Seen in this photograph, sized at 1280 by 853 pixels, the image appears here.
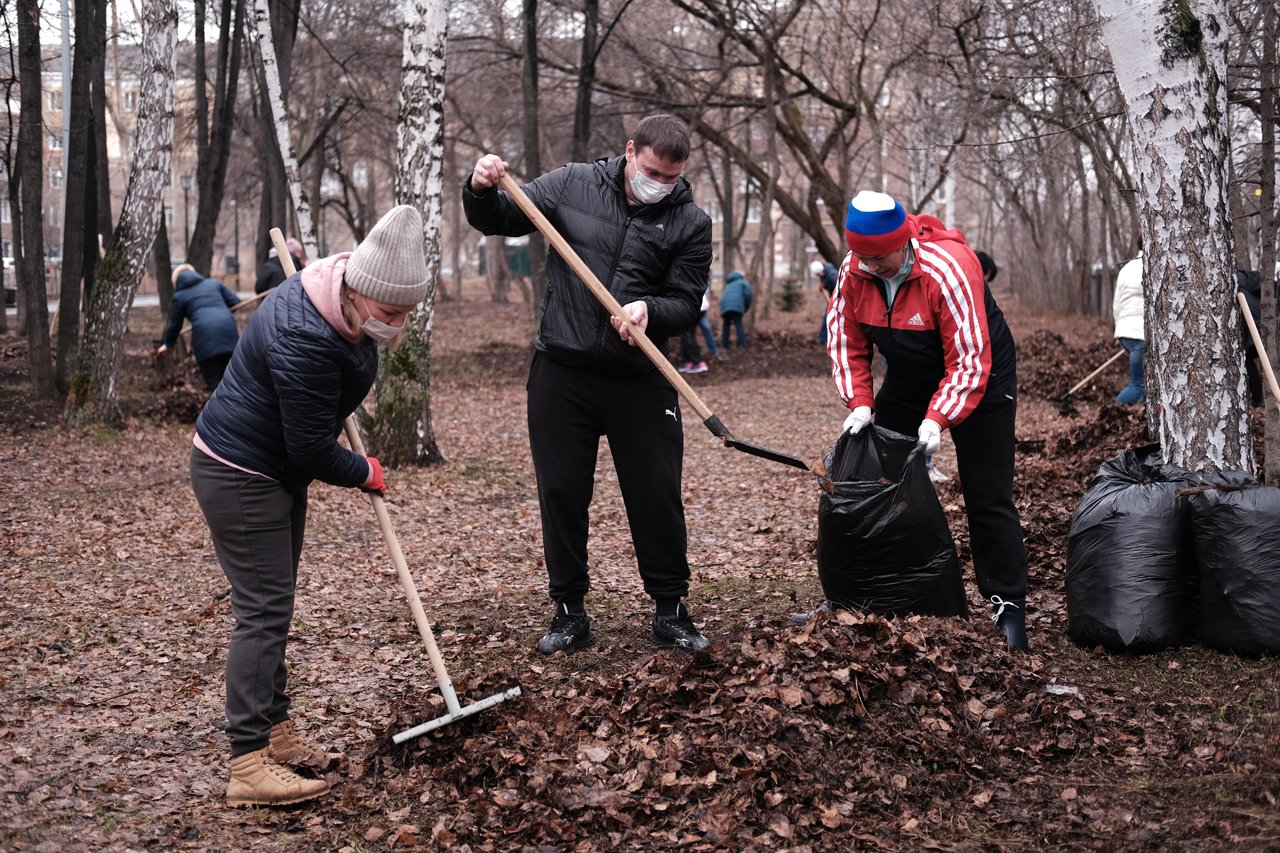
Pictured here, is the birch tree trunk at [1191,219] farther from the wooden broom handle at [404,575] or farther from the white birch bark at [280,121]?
the white birch bark at [280,121]

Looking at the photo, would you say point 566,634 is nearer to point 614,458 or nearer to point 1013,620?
point 614,458

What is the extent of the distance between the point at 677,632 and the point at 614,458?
29.4 inches

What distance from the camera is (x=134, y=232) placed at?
35.8ft

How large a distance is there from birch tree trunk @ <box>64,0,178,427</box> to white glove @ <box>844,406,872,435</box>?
8.44m

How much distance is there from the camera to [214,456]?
349 centimetres

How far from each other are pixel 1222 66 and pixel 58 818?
17.2ft

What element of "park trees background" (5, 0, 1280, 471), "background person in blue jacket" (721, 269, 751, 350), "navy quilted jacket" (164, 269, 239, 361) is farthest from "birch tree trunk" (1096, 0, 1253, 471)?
"background person in blue jacket" (721, 269, 751, 350)

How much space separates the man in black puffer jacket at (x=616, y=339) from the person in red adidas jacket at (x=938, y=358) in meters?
0.64

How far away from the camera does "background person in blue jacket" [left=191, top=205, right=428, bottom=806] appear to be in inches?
132

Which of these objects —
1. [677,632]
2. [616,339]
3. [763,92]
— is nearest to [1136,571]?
[677,632]

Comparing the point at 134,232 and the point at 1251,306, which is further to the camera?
the point at 134,232

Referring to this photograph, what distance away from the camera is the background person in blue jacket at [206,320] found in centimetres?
1035

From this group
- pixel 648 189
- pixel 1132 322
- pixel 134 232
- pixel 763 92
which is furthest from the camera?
pixel 763 92

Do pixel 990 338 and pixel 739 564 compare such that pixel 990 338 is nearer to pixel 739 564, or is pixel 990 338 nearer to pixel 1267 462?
pixel 739 564
